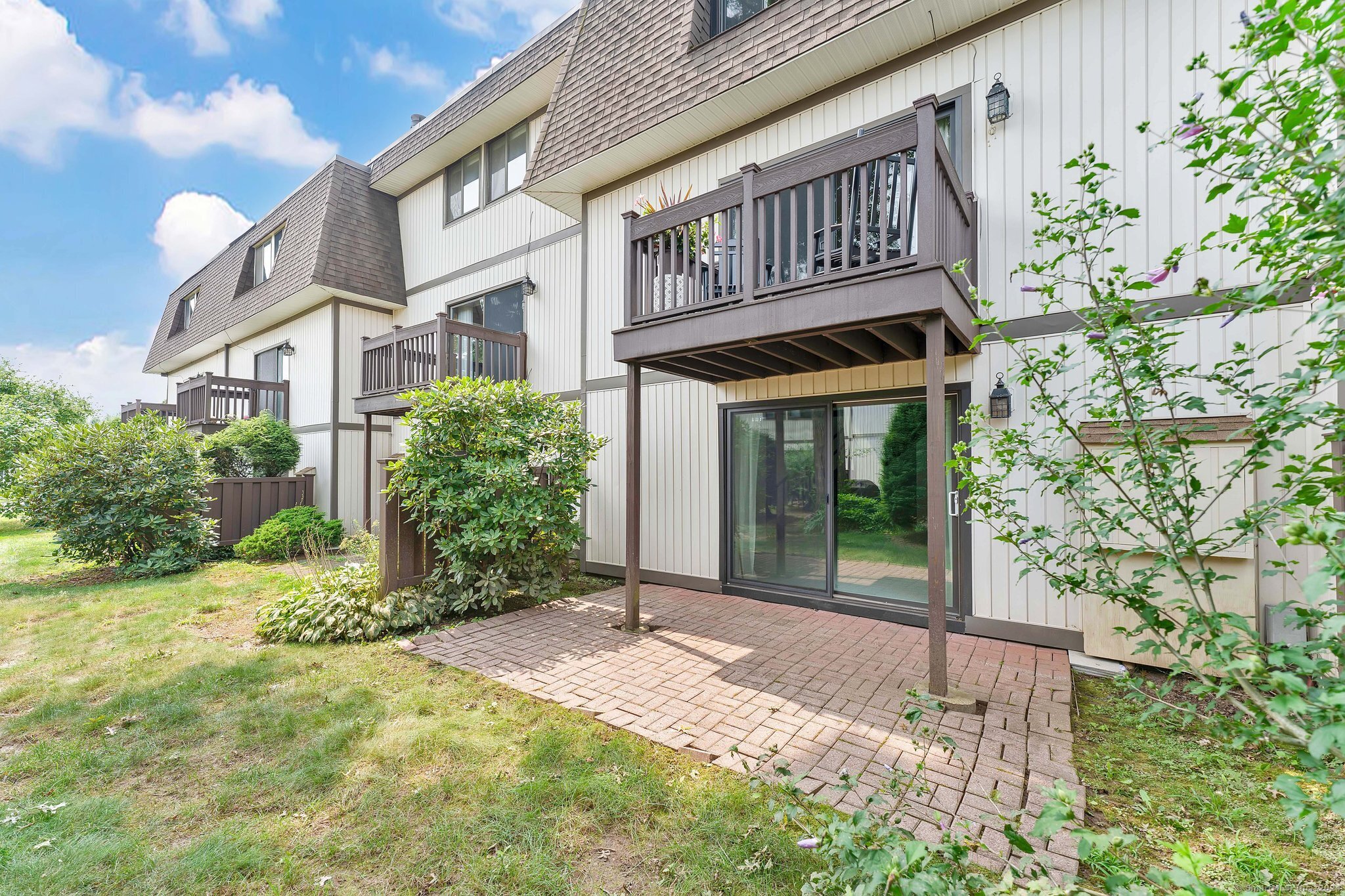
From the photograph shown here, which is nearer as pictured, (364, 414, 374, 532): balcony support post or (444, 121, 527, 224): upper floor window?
(444, 121, 527, 224): upper floor window

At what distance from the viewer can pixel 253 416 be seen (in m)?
11.3

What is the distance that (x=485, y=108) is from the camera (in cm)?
840

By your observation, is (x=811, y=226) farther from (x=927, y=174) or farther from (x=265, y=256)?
(x=265, y=256)

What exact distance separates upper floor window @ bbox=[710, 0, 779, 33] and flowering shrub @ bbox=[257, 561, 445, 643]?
21.5 feet

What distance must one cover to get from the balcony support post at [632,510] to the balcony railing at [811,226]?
0.61 metres

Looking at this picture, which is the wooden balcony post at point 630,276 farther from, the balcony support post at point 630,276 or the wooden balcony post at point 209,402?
the wooden balcony post at point 209,402

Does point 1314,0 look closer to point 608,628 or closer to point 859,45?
point 859,45

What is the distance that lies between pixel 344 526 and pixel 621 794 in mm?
9780

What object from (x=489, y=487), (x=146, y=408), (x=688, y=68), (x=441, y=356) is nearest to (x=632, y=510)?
(x=489, y=487)

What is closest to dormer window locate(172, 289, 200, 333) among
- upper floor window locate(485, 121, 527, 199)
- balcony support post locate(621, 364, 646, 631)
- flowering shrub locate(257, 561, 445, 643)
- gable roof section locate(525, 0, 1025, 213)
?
upper floor window locate(485, 121, 527, 199)

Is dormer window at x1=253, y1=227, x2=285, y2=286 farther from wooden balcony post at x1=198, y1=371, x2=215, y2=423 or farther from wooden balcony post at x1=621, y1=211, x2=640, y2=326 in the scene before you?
wooden balcony post at x1=621, y1=211, x2=640, y2=326

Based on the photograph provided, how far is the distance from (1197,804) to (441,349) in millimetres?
8265

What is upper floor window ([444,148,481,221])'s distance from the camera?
9.47m

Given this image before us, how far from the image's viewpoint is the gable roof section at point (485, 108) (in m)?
7.82
